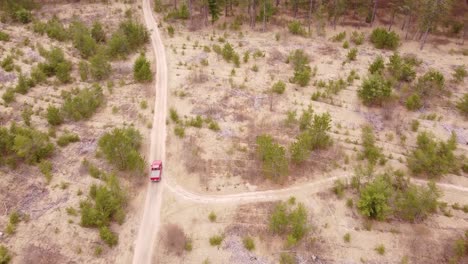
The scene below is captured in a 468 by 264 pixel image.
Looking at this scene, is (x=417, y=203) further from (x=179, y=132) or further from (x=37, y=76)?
(x=37, y=76)

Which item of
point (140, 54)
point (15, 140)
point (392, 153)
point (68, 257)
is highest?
point (140, 54)

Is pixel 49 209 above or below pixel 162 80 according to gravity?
below

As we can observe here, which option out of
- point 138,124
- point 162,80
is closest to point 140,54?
point 162,80

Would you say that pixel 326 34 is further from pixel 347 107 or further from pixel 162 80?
pixel 162 80

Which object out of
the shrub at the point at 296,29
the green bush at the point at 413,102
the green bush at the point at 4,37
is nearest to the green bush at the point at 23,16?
the green bush at the point at 4,37

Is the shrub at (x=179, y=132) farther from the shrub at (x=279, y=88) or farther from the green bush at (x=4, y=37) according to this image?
the green bush at (x=4, y=37)
